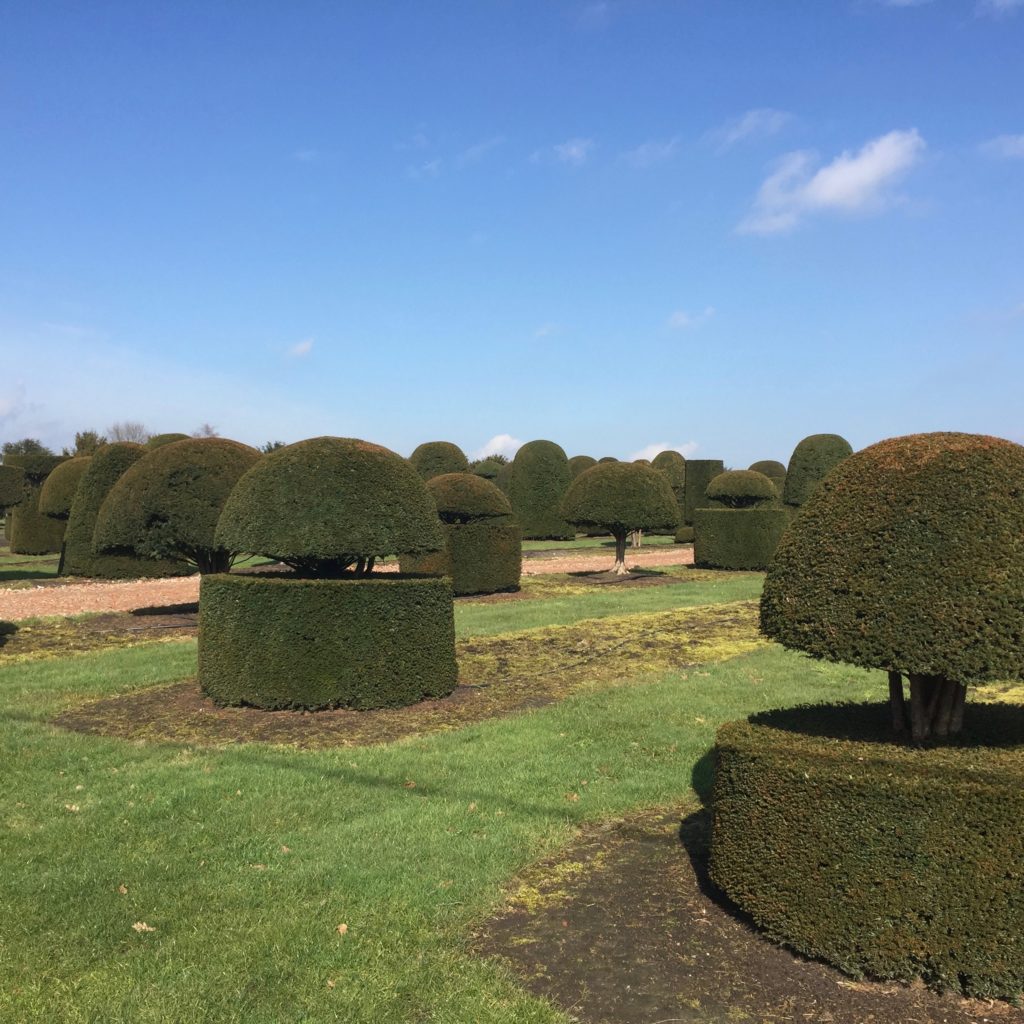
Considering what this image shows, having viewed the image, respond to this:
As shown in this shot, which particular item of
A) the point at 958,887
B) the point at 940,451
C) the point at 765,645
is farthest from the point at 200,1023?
the point at 765,645

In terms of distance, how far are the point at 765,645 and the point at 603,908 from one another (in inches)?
367

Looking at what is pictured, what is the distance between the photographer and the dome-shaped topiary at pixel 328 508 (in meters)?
10.2

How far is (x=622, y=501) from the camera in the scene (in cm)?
2348

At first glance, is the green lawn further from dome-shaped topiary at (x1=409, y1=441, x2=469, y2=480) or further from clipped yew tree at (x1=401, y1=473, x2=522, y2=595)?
dome-shaped topiary at (x1=409, y1=441, x2=469, y2=480)

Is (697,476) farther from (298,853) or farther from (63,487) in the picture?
(298,853)

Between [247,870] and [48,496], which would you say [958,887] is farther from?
[48,496]

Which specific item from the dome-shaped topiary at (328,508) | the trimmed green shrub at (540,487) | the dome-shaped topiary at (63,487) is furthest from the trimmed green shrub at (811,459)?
the dome-shaped topiary at (63,487)

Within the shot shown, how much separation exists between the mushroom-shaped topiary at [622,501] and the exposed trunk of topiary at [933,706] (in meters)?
18.6

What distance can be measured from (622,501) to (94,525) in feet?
45.5

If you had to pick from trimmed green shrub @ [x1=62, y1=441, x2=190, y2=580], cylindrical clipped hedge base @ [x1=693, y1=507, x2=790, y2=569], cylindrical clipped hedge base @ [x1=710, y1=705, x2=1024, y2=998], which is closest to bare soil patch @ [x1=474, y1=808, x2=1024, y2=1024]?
cylindrical clipped hedge base @ [x1=710, y1=705, x2=1024, y2=998]

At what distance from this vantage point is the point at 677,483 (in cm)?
4756

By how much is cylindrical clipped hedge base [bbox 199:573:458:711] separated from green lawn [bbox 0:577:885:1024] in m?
1.45

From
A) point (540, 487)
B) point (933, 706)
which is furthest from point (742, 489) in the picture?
point (933, 706)

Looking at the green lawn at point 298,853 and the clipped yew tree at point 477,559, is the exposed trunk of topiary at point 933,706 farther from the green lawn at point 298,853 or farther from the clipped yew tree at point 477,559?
the clipped yew tree at point 477,559
